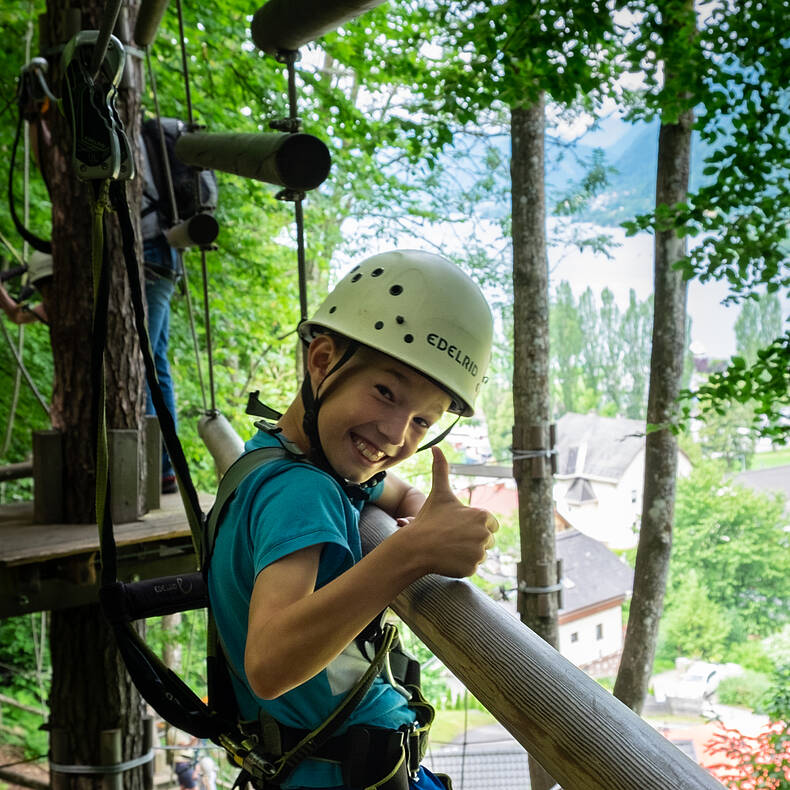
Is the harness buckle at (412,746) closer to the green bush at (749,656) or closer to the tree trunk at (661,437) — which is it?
the tree trunk at (661,437)

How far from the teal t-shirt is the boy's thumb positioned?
119 mm

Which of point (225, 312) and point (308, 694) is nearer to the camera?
point (308, 694)

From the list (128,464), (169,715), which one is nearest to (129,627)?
(169,715)

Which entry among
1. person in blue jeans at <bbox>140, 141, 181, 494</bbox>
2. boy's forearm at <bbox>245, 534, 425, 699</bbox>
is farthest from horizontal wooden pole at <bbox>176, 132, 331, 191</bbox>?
person in blue jeans at <bbox>140, 141, 181, 494</bbox>

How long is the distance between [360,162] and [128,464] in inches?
194

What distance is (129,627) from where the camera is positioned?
122 cm

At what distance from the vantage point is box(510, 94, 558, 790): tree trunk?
5.75 metres

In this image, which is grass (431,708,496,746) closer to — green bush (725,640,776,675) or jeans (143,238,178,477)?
green bush (725,640,776,675)

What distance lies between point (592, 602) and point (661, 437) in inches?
514

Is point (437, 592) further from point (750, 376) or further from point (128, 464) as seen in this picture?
point (750, 376)

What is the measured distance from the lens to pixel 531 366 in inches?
235

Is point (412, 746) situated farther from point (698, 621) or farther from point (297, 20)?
point (698, 621)

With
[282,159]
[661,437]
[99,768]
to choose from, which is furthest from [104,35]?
[661,437]

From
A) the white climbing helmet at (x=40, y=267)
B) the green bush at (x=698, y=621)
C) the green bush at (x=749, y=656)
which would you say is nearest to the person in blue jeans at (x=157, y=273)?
the white climbing helmet at (x=40, y=267)
